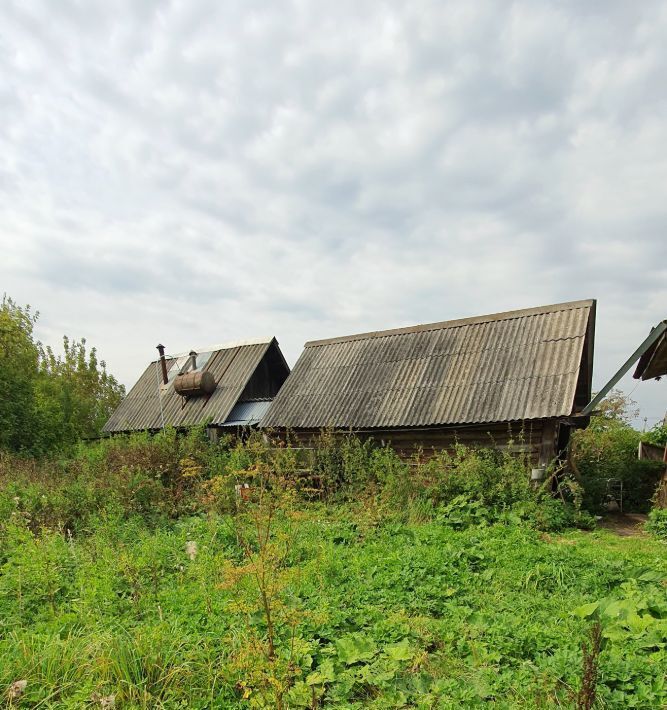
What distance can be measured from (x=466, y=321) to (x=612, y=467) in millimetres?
4850

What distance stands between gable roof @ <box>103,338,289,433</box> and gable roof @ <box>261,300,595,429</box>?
402cm

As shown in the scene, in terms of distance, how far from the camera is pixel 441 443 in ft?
37.0

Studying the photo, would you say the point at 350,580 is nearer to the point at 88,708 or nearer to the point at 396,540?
the point at 396,540

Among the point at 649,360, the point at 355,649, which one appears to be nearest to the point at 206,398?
the point at 649,360

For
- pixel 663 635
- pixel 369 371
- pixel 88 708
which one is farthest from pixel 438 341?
pixel 88 708

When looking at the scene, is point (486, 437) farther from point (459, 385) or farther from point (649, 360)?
point (649, 360)

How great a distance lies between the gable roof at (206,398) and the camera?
18.2 metres

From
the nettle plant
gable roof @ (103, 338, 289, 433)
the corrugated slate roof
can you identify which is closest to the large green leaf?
the nettle plant

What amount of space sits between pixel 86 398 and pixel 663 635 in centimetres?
3127

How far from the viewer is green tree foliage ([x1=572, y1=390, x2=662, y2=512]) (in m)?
10.6

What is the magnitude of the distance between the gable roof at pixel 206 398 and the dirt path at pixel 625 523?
11.8m

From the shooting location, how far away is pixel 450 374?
39.4ft

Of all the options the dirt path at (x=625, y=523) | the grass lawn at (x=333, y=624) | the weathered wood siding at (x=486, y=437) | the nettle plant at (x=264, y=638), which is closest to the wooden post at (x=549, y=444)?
the weathered wood siding at (x=486, y=437)

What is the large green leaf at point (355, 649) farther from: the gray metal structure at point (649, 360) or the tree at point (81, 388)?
the tree at point (81, 388)
